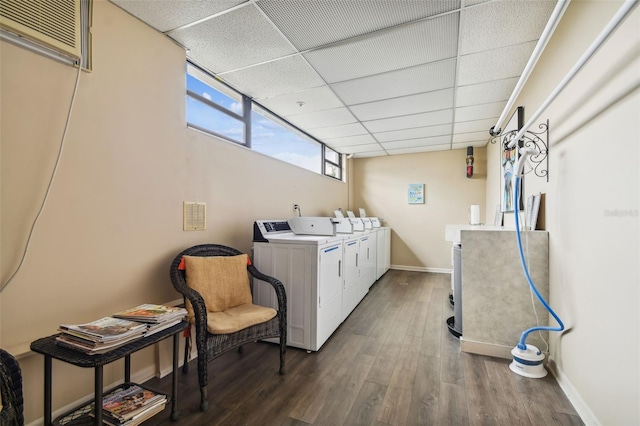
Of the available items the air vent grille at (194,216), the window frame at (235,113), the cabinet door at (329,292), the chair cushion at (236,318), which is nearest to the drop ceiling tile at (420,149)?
the window frame at (235,113)

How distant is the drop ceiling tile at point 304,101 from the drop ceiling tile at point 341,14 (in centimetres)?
88

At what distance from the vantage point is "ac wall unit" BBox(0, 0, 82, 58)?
50.6 inches

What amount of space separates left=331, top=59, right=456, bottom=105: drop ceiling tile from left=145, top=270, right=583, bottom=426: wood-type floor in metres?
2.47

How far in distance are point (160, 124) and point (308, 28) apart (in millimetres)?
1268

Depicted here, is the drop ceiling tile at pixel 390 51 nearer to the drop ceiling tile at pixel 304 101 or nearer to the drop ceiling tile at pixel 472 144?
the drop ceiling tile at pixel 304 101

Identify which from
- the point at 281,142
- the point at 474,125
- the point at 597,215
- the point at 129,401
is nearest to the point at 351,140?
the point at 281,142

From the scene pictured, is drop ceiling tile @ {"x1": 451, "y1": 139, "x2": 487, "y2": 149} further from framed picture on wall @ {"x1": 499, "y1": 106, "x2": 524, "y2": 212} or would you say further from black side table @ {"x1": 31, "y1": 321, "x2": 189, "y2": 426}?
black side table @ {"x1": 31, "y1": 321, "x2": 189, "y2": 426}

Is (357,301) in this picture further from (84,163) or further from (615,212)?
(84,163)

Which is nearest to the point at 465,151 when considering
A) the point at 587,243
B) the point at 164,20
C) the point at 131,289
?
the point at 587,243

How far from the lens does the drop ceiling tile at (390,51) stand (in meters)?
1.97

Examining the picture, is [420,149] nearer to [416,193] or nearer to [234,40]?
[416,193]

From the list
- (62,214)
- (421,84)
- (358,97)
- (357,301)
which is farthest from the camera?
(357,301)

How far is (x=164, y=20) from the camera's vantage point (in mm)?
1886

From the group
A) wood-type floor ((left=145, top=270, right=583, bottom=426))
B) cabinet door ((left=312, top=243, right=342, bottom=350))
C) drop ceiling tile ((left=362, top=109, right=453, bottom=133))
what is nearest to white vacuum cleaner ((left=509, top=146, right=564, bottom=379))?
wood-type floor ((left=145, top=270, right=583, bottom=426))
